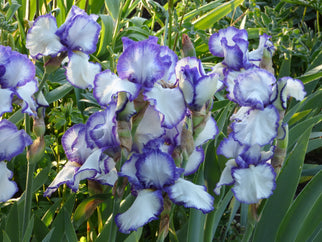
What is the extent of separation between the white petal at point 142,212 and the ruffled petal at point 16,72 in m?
0.29

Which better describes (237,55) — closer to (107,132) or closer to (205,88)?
(205,88)

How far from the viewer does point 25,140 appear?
89 centimetres

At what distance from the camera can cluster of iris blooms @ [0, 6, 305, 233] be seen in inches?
29.6

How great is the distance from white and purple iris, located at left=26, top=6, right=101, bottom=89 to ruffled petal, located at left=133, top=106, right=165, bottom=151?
184mm

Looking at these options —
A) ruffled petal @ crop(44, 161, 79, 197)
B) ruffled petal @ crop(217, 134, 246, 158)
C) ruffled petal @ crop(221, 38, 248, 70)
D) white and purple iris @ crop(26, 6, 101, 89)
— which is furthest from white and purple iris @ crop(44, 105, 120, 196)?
→ ruffled petal @ crop(221, 38, 248, 70)

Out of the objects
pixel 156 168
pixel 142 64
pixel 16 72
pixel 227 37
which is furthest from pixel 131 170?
pixel 227 37

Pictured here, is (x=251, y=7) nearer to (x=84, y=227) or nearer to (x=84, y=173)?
(x=84, y=227)

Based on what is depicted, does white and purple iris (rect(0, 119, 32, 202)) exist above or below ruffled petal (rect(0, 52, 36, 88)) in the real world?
below

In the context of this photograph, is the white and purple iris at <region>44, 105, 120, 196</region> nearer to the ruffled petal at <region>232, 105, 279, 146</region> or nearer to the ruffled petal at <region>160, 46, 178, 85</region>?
the ruffled petal at <region>160, 46, 178, 85</region>

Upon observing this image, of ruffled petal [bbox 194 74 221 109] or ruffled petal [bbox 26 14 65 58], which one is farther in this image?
ruffled petal [bbox 26 14 65 58]

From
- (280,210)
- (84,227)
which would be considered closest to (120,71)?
(280,210)

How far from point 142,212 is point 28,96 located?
0.30 meters

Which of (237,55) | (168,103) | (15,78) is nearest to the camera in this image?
(168,103)

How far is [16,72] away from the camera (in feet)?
2.79
